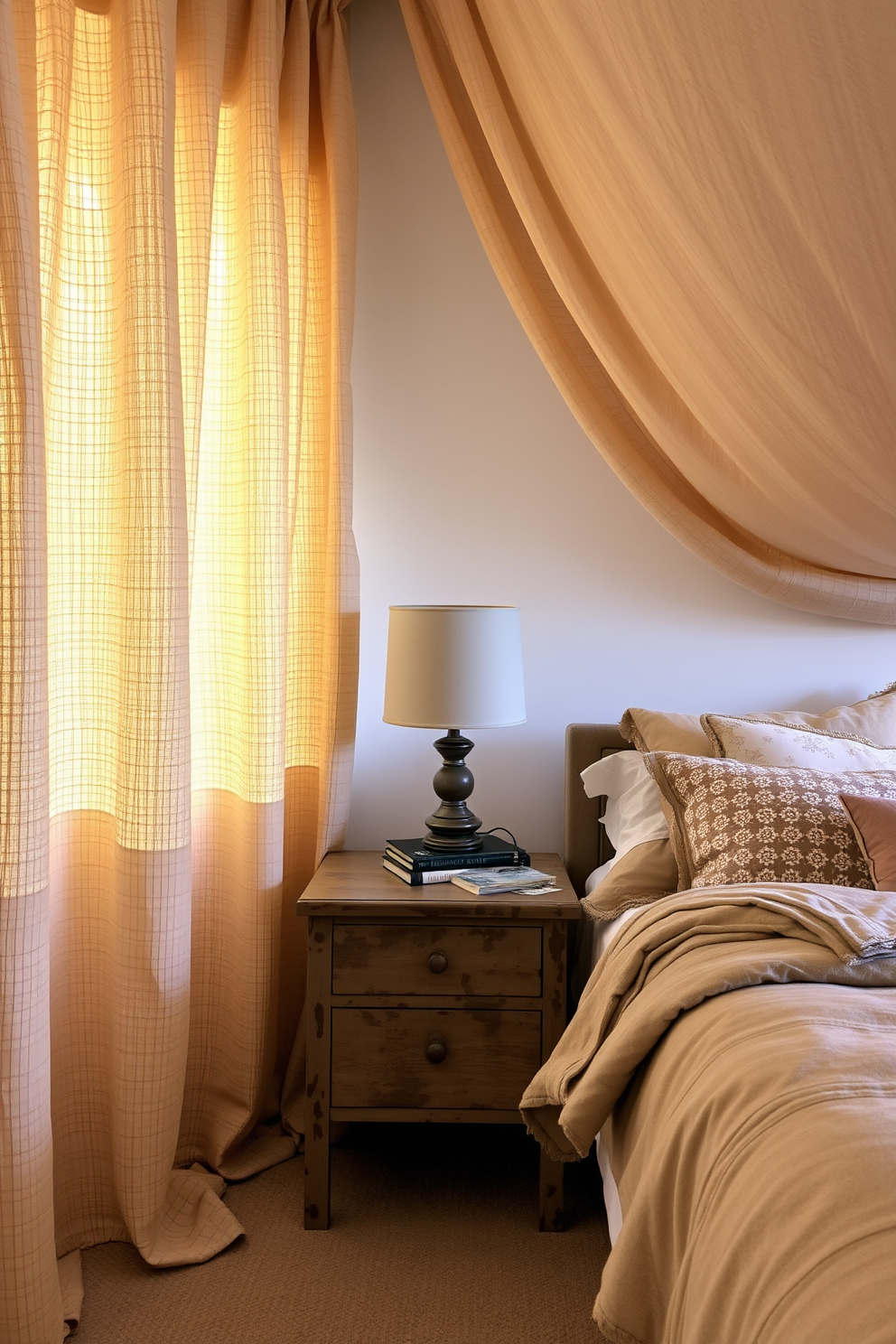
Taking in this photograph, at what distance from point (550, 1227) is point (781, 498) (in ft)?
5.11

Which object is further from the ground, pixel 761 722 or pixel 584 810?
pixel 761 722

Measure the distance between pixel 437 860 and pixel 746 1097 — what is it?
41.7 inches

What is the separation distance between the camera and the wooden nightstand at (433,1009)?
2.10m

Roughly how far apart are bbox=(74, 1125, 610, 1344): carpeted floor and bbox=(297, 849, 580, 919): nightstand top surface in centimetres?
61

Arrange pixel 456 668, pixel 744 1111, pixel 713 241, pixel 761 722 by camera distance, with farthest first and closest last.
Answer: pixel 761 722 < pixel 456 668 < pixel 713 241 < pixel 744 1111

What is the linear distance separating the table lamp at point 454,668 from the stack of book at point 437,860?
5 cm

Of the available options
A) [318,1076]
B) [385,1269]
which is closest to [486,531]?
[318,1076]

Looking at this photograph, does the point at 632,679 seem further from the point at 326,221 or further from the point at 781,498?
the point at 326,221

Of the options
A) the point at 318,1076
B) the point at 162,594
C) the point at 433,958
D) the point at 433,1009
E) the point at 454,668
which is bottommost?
the point at 318,1076

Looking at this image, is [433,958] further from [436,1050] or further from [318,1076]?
[318,1076]

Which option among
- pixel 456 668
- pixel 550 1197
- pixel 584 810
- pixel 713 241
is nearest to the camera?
pixel 713 241

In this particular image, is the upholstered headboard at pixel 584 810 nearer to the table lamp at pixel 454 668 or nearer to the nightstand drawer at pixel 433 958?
the table lamp at pixel 454 668

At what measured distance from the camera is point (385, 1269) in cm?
194

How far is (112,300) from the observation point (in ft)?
6.45
